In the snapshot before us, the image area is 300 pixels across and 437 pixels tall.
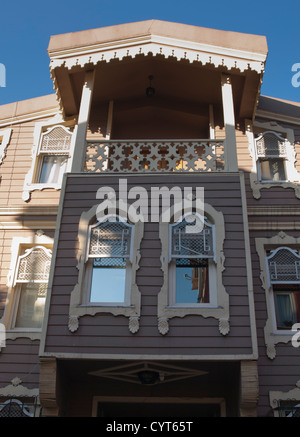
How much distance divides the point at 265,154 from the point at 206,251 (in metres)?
3.71

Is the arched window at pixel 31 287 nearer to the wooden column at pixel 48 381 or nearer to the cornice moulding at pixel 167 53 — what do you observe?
the wooden column at pixel 48 381

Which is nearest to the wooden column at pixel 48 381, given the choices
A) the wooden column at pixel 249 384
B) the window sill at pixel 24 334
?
the window sill at pixel 24 334

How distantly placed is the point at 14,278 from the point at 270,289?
494cm

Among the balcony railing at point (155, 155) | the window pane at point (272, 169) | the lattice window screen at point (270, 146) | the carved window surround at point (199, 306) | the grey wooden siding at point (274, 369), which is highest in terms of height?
the lattice window screen at point (270, 146)

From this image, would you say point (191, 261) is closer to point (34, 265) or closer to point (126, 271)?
point (126, 271)

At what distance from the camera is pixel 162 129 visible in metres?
11.3

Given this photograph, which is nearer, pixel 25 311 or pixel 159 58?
pixel 25 311

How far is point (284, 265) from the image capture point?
9195mm

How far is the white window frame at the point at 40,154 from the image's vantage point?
10.4 m

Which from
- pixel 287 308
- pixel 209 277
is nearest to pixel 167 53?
pixel 209 277

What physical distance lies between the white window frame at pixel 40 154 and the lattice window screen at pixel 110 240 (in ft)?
8.18

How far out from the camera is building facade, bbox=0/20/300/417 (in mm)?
7340
